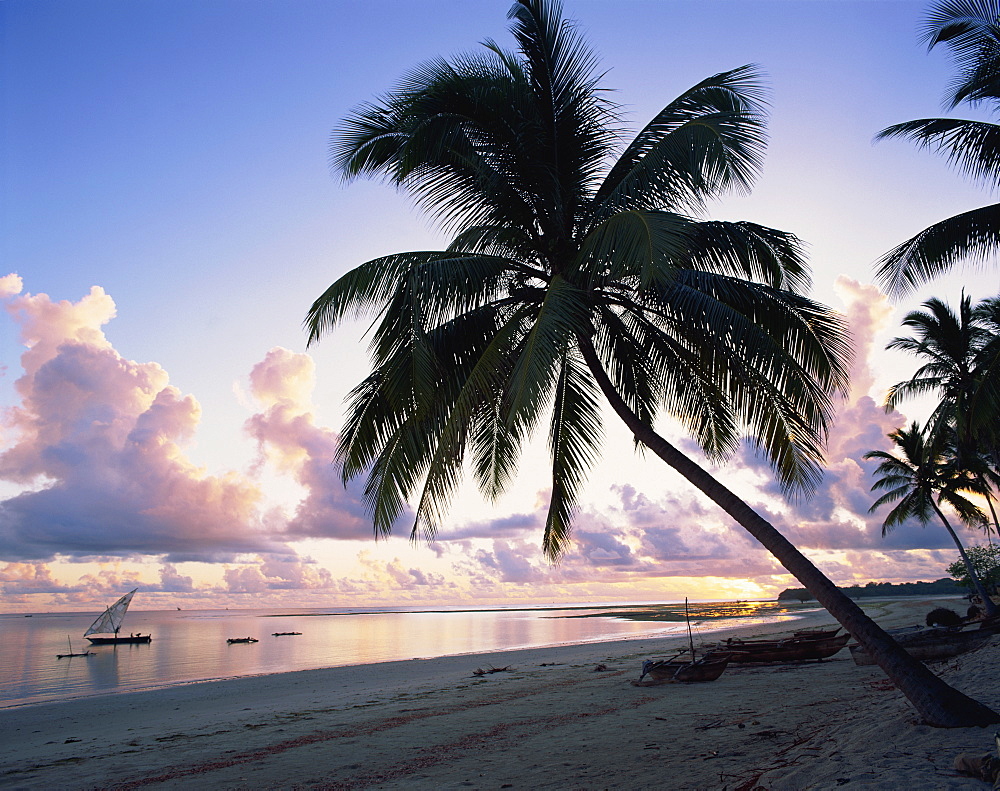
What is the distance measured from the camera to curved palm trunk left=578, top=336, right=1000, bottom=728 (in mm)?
6090

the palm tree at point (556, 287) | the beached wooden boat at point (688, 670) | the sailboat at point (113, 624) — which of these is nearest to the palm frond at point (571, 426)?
the palm tree at point (556, 287)

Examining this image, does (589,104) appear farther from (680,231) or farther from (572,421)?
(572,421)

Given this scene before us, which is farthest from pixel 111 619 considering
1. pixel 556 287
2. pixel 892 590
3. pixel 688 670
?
pixel 892 590

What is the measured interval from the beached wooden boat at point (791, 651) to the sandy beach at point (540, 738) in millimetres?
249

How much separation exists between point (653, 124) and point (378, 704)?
13.4m

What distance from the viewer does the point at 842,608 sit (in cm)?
659

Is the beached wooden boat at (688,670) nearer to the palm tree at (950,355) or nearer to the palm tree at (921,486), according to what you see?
the palm tree at (950,355)

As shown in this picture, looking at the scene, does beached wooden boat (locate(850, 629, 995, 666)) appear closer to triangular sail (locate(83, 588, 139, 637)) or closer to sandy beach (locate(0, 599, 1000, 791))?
sandy beach (locate(0, 599, 1000, 791))

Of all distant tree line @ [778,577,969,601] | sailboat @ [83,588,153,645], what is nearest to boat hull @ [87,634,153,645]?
sailboat @ [83,588,153,645]

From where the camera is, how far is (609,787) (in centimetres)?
666

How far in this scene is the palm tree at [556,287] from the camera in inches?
289

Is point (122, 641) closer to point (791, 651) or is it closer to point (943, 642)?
point (791, 651)

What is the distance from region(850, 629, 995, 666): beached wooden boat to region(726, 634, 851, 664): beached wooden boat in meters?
2.59

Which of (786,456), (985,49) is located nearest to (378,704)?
(786,456)
